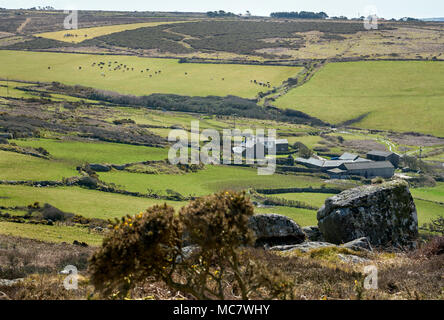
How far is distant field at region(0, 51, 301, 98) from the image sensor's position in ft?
437

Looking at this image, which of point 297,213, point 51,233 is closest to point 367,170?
point 297,213

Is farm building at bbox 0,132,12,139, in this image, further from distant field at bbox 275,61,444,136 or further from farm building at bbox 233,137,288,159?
distant field at bbox 275,61,444,136

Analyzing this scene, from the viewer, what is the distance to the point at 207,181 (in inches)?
2312

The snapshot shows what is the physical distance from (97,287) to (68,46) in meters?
182

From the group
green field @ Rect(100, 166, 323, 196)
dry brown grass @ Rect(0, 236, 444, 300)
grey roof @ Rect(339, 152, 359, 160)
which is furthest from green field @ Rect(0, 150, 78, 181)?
grey roof @ Rect(339, 152, 359, 160)

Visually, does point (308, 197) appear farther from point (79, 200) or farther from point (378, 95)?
point (378, 95)

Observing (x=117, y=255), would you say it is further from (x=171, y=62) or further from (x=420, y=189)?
(x=171, y=62)

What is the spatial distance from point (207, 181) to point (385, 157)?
36179mm

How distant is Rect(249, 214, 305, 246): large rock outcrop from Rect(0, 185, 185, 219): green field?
21.0 meters

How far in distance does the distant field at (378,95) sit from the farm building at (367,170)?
31.8 meters

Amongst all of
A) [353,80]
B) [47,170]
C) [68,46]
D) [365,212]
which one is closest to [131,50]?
[68,46]

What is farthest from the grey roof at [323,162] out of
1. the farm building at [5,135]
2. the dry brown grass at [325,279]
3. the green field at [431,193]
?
the dry brown grass at [325,279]

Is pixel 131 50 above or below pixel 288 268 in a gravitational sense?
above

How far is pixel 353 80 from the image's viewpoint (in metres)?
136
